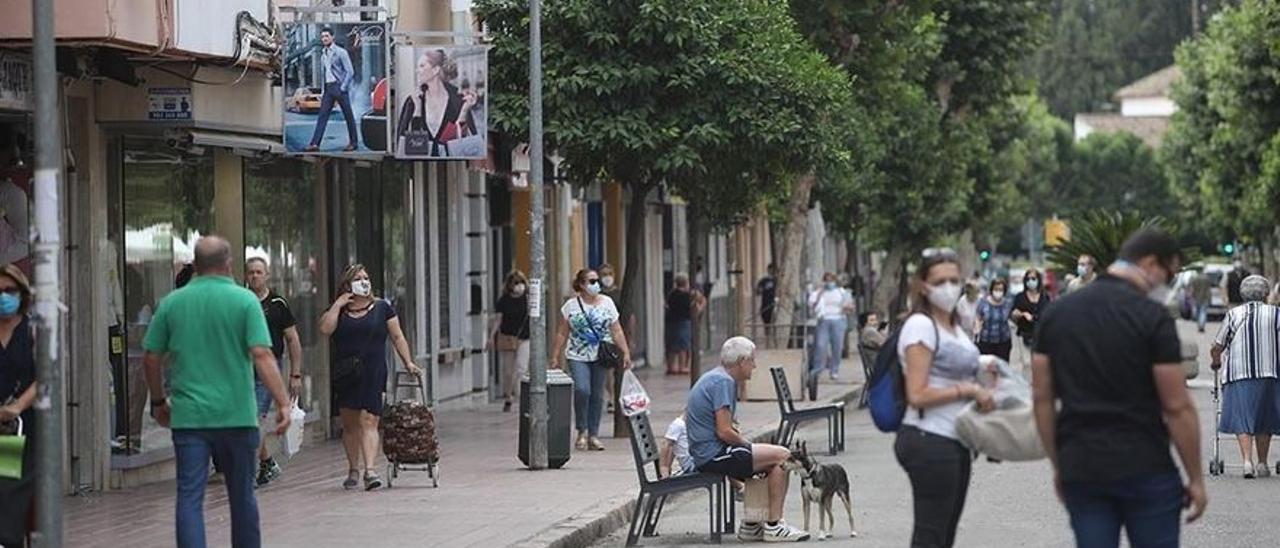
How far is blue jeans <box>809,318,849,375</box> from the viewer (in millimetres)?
34906

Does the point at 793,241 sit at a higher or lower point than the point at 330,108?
lower

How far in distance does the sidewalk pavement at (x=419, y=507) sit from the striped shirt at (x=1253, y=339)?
190 inches

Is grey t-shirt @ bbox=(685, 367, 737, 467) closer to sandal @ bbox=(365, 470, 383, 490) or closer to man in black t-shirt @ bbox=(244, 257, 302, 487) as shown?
sandal @ bbox=(365, 470, 383, 490)

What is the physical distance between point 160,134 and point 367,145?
76.8 inches

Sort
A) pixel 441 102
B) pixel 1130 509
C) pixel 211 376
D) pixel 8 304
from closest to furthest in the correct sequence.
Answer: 1. pixel 1130 509
2. pixel 211 376
3. pixel 8 304
4. pixel 441 102

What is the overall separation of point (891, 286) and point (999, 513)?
3993cm

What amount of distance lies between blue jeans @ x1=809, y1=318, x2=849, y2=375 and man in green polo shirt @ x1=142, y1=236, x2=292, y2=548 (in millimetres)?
22329

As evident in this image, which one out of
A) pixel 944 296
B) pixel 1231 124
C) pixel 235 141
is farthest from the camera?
pixel 1231 124

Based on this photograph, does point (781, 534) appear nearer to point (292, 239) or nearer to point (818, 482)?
point (818, 482)

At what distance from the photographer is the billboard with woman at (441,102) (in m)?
21.5

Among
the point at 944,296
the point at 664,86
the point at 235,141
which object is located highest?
the point at 664,86

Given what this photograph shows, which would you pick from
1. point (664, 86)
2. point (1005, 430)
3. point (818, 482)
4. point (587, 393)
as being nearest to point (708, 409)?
point (818, 482)

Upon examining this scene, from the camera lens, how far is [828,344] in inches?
1436

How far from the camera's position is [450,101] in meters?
21.9
